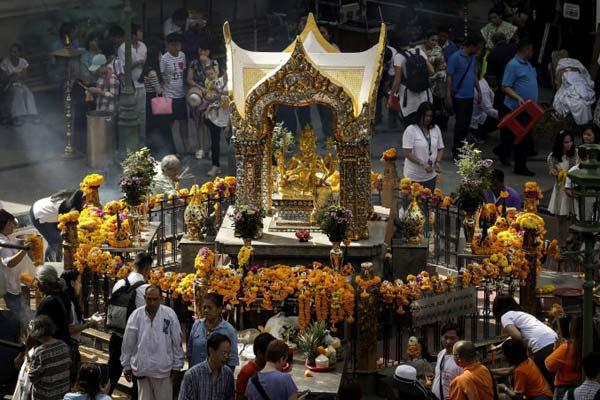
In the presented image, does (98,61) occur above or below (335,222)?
above

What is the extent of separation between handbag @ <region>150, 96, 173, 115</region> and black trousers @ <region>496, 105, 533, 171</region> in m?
5.62

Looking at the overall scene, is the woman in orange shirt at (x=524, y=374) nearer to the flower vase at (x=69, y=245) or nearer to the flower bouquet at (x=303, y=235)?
the flower bouquet at (x=303, y=235)

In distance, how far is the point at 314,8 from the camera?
3400cm

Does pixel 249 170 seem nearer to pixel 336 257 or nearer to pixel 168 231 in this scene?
pixel 336 257

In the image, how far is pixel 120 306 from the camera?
1838 centimetres

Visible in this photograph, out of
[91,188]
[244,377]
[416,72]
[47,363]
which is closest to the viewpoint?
[244,377]

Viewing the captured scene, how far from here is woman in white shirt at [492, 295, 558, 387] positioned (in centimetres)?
1762

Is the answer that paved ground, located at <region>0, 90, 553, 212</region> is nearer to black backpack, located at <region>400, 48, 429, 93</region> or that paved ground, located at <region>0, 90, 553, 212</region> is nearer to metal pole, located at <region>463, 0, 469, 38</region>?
black backpack, located at <region>400, 48, 429, 93</region>

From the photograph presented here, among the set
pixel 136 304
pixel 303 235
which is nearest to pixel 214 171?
pixel 303 235

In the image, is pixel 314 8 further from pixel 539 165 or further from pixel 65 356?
pixel 65 356

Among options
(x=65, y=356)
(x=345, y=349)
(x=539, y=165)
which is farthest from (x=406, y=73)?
(x=65, y=356)

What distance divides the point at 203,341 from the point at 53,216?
229 inches

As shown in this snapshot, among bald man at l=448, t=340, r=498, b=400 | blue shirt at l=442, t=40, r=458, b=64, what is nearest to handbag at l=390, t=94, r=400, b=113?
blue shirt at l=442, t=40, r=458, b=64

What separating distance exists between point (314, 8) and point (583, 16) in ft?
17.2
